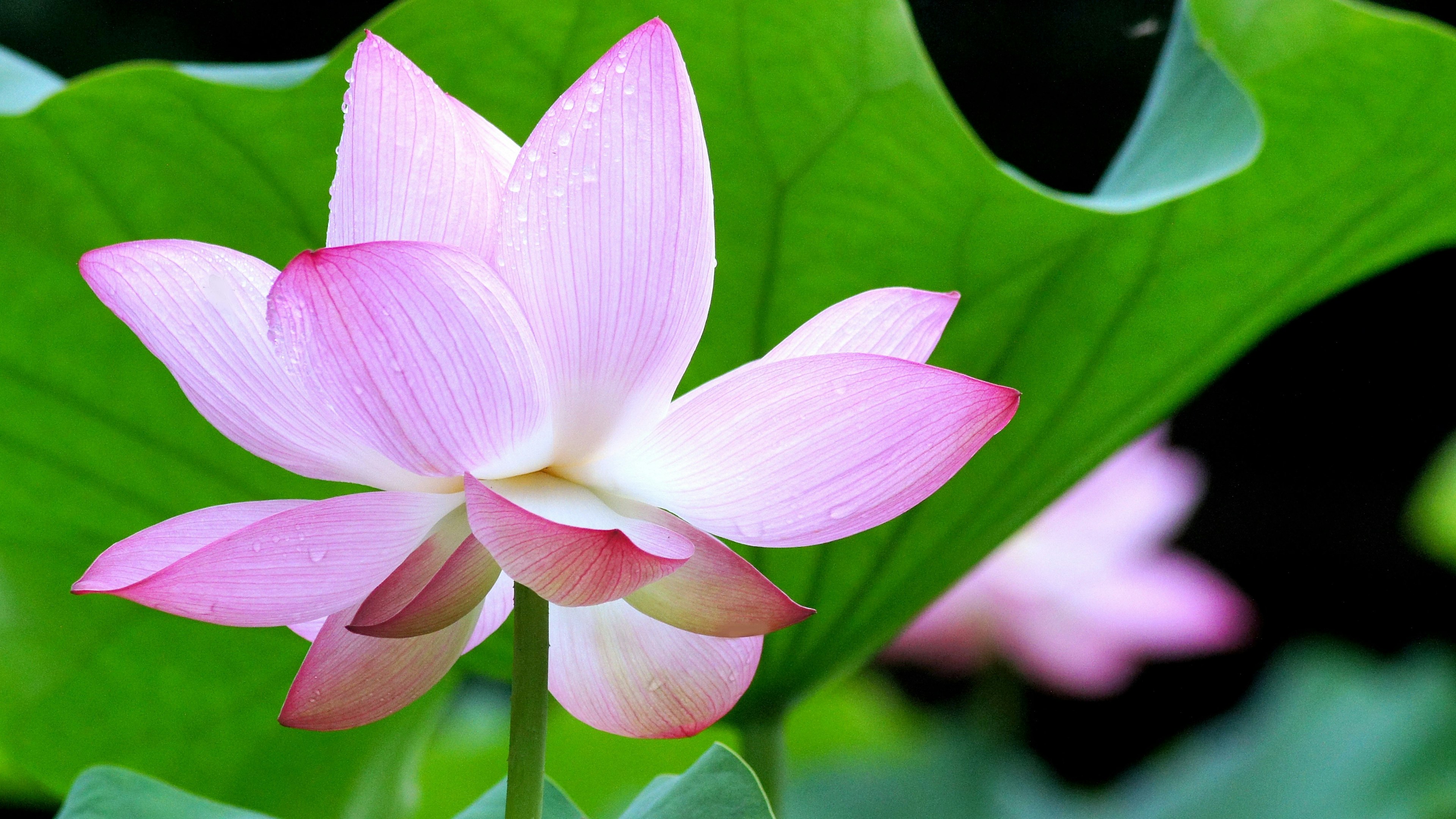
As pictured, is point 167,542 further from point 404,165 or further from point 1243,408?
point 1243,408

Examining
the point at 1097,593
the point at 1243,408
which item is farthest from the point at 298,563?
the point at 1243,408

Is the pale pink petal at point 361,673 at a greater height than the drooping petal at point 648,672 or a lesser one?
greater

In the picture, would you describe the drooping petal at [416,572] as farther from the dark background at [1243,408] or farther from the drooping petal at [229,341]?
the dark background at [1243,408]

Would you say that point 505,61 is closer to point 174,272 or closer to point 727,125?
point 727,125

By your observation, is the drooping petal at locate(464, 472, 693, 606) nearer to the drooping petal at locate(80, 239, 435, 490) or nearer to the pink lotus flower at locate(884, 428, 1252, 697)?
the drooping petal at locate(80, 239, 435, 490)

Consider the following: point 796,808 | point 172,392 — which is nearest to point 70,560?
point 172,392

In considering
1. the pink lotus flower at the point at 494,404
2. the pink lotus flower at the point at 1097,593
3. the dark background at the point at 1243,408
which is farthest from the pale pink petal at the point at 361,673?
the dark background at the point at 1243,408

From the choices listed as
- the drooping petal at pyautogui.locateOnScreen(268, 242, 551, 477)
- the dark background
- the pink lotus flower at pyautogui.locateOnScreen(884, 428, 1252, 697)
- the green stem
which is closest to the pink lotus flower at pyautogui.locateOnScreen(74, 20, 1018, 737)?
the drooping petal at pyautogui.locateOnScreen(268, 242, 551, 477)
